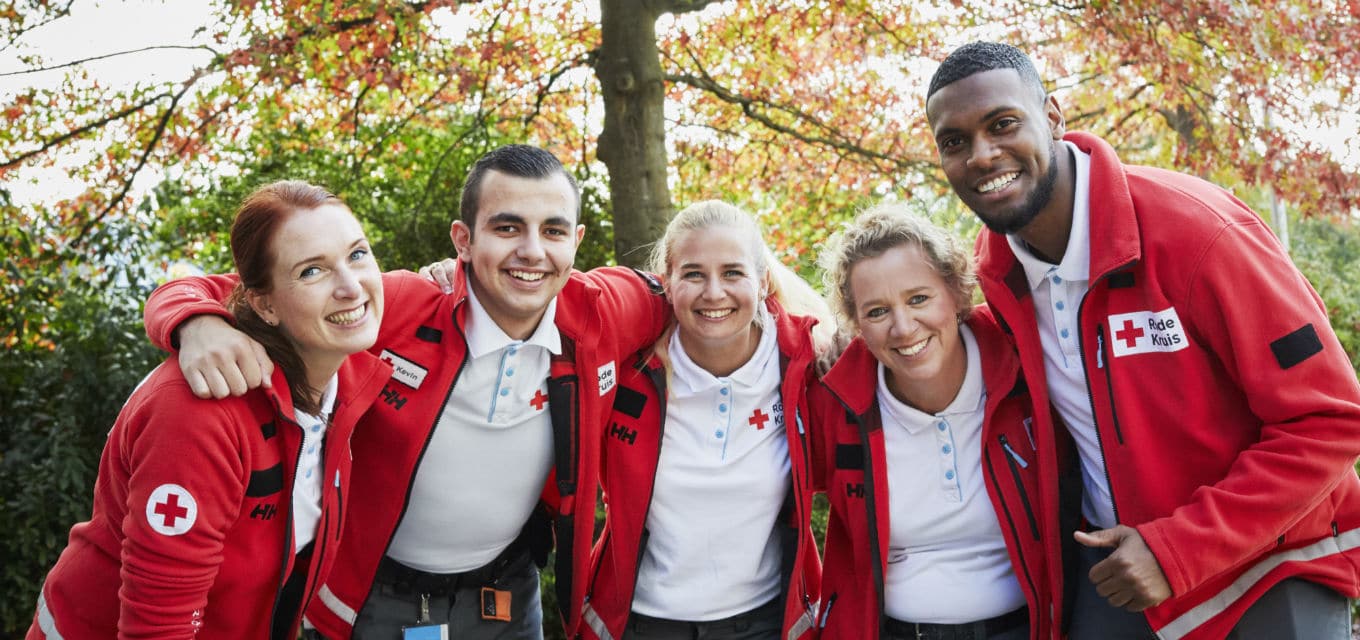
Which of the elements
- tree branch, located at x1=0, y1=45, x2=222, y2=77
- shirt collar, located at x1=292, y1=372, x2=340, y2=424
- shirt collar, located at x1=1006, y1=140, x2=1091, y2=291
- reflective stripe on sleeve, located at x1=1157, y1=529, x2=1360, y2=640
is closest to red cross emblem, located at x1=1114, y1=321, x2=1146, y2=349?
shirt collar, located at x1=1006, y1=140, x2=1091, y2=291

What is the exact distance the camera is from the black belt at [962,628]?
2768 mm

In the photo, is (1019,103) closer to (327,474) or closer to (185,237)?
(327,474)

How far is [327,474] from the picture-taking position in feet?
8.70

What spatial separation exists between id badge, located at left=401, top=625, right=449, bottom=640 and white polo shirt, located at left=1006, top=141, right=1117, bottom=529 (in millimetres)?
1976

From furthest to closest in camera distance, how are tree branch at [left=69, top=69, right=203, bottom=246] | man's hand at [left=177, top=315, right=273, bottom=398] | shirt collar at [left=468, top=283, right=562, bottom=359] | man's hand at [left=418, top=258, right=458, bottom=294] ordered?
tree branch at [left=69, top=69, right=203, bottom=246] → man's hand at [left=418, top=258, right=458, bottom=294] → shirt collar at [left=468, top=283, right=562, bottom=359] → man's hand at [left=177, top=315, right=273, bottom=398]

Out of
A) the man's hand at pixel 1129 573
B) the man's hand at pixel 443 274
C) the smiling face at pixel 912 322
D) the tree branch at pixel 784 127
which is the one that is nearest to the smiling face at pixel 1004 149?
the smiling face at pixel 912 322

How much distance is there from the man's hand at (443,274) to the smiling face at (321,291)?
1.55ft

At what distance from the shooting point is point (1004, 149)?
2.68m

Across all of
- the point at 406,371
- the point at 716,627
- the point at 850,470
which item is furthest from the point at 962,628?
the point at 406,371

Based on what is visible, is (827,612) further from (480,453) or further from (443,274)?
(443,274)

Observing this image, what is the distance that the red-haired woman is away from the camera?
7.23ft

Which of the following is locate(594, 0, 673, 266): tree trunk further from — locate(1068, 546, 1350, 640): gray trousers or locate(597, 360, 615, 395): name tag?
locate(1068, 546, 1350, 640): gray trousers

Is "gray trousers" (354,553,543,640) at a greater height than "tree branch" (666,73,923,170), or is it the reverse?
"tree branch" (666,73,923,170)

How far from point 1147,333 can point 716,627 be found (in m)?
1.49
